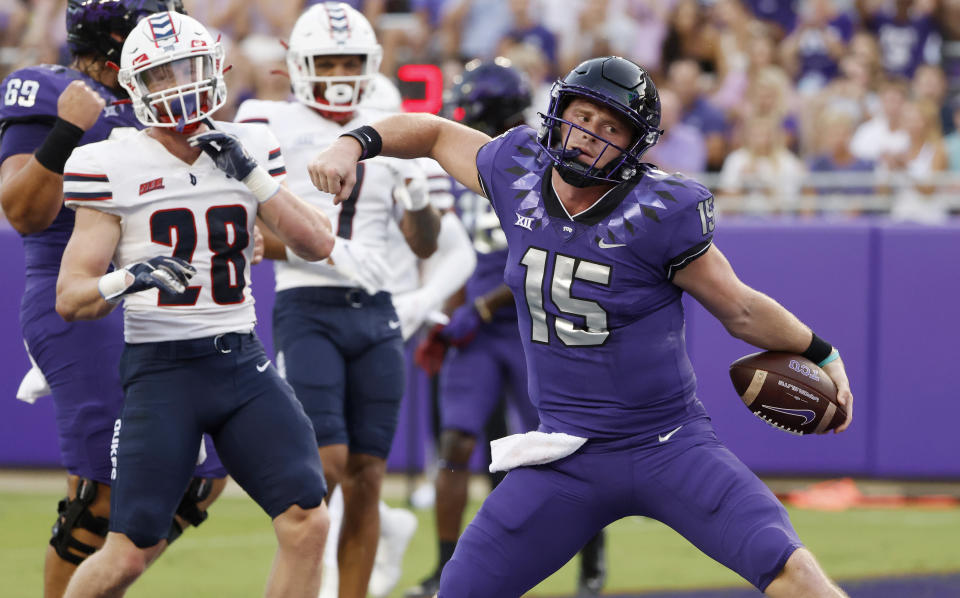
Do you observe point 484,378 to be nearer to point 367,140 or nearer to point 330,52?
point 330,52

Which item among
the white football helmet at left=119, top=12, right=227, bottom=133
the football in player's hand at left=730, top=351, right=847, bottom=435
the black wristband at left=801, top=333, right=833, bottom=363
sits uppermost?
the white football helmet at left=119, top=12, right=227, bottom=133

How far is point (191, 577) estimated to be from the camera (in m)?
5.83

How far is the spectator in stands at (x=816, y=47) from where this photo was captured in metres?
10.4

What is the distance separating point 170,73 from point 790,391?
5.97 feet

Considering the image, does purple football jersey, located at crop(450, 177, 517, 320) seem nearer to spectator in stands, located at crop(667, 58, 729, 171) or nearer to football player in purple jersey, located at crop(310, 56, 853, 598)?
football player in purple jersey, located at crop(310, 56, 853, 598)

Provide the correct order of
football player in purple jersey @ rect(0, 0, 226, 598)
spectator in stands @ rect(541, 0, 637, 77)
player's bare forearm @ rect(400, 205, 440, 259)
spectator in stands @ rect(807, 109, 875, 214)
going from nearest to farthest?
football player in purple jersey @ rect(0, 0, 226, 598)
player's bare forearm @ rect(400, 205, 440, 259)
spectator in stands @ rect(807, 109, 875, 214)
spectator in stands @ rect(541, 0, 637, 77)

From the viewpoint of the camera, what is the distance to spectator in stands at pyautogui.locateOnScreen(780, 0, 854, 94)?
10383mm

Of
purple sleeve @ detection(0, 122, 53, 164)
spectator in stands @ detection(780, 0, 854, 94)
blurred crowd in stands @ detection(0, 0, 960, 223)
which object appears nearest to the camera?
purple sleeve @ detection(0, 122, 53, 164)

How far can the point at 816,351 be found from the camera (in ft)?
11.9

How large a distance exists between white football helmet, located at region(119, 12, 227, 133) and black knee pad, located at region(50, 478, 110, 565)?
3.67ft

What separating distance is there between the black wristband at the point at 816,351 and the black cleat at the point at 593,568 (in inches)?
82.2

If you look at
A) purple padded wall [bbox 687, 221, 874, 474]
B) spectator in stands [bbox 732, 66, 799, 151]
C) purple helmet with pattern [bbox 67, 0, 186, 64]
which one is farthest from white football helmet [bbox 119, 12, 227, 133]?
spectator in stands [bbox 732, 66, 799, 151]

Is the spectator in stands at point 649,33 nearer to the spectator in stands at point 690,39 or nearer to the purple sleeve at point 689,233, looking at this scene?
the spectator in stands at point 690,39

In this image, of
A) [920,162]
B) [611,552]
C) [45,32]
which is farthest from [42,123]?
[45,32]
